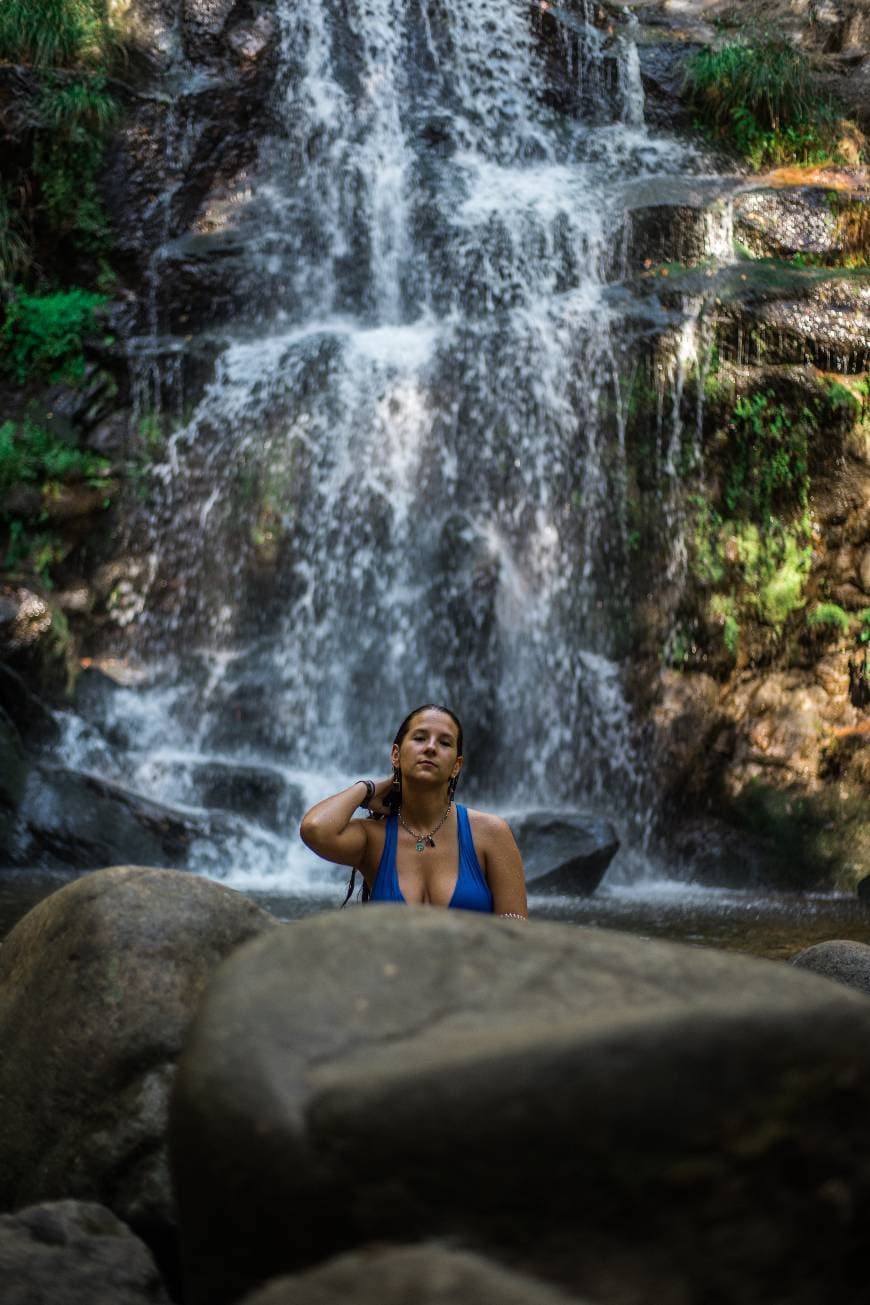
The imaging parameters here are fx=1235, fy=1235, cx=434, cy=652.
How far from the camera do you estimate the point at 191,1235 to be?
1.93 m

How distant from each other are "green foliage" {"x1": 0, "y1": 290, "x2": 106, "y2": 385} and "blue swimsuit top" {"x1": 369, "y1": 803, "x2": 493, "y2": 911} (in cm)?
975

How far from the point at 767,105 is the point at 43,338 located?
8718mm

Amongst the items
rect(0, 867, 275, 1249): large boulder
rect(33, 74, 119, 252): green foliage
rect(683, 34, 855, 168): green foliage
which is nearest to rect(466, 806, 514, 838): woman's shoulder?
rect(0, 867, 275, 1249): large boulder

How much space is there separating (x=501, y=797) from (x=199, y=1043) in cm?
853

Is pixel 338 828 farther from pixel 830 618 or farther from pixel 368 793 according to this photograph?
pixel 830 618

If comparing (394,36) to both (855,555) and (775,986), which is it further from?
(775,986)

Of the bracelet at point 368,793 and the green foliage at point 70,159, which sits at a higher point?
the green foliage at point 70,159

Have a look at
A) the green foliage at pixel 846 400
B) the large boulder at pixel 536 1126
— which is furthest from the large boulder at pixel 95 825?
the green foliage at pixel 846 400

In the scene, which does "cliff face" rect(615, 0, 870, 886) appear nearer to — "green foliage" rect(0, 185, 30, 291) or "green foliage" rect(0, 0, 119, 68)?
"green foliage" rect(0, 185, 30, 291)

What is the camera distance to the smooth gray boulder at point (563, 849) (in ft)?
27.7

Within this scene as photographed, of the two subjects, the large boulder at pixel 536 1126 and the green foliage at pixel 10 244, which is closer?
the large boulder at pixel 536 1126

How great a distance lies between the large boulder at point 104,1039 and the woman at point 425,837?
0.65 metres

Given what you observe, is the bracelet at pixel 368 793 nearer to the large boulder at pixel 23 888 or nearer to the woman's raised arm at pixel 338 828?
the woman's raised arm at pixel 338 828

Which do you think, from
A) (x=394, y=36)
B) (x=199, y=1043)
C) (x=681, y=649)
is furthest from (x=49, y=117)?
(x=199, y=1043)
